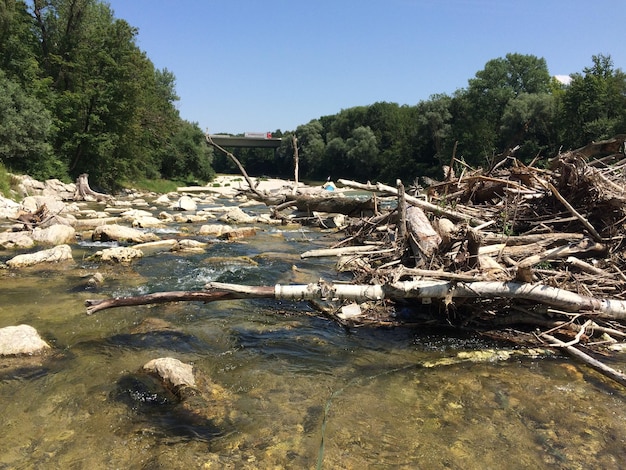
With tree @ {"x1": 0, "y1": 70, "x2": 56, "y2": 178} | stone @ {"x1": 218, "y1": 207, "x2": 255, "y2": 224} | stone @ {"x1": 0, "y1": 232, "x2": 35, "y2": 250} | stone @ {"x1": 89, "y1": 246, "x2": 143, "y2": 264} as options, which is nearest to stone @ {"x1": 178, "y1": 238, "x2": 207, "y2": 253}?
stone @ {"x1": 89, "y1": 246, "x2": 143, "y2": 264}

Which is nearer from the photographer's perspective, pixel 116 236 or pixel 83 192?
pixel 116 236

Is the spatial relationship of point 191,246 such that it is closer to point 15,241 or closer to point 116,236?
point 116,236

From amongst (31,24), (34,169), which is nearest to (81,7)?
(31,24)

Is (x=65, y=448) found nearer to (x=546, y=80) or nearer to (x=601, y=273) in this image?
(x=601, y=273)

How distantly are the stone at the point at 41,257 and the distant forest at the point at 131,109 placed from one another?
652cm

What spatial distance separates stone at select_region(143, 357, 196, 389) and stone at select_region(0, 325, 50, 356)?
160 centimetres

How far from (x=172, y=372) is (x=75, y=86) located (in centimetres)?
3513

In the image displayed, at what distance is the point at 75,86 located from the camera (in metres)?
32.8

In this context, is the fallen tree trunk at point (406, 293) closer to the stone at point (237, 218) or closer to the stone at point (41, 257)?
the stone at point (41, 257)

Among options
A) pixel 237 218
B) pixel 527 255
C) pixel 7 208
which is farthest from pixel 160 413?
pixel 7 208

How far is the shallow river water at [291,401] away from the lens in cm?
365

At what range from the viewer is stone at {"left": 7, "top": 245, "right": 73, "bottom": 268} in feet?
31.9

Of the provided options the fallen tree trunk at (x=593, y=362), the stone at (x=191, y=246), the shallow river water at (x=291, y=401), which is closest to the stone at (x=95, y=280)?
the shallow river water at (x=291, y=401)

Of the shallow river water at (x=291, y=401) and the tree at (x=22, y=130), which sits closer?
the shallow river water at (x=291, y=401)
